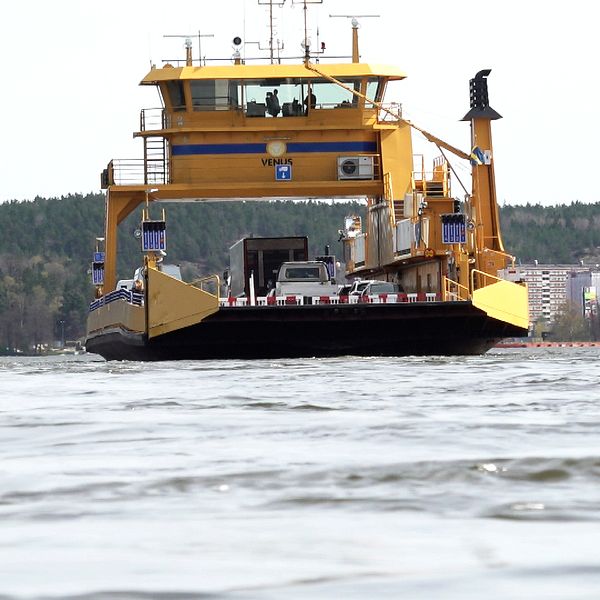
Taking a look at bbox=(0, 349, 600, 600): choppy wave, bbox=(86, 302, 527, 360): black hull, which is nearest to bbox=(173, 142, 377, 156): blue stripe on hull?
bbox=(86, 302, 527, 360): black hull

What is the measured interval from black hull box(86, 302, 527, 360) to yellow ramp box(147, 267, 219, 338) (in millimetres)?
155

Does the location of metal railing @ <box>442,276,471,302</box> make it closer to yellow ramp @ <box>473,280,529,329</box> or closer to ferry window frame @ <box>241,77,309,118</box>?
yellow ramp @ <box>473,280,529,329</box>

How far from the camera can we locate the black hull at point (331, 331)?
101ft

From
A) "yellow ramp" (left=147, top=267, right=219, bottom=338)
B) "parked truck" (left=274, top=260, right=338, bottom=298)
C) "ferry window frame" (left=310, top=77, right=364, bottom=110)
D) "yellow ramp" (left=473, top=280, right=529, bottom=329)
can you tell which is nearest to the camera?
"yellow ramp" (left=147, top=267, right=219, bottom=338)

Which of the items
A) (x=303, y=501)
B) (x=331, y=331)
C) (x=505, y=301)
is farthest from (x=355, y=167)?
(x=303, y=501)

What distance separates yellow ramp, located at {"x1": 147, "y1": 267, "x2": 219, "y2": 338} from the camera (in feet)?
101

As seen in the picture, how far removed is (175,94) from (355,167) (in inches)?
166

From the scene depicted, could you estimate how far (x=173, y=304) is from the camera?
104 ft

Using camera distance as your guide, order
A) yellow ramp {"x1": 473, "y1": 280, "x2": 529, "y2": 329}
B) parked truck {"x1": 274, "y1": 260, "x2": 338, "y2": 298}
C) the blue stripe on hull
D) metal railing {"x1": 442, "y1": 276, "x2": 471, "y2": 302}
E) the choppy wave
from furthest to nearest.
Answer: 1. the blue stripe on hull
2. parked truck {"x1": 274, "y1": 260, "x2": 338, "y2": 298}
3. metal railing {"x1": 442, "y1": 276, "x2": 471, "y2": 302}
4. yellow ramp {"x1": 473, "y1": 280, "x2": 529, "y2": 329}
5. the choppy wave

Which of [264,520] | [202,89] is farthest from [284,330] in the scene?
[264,520]

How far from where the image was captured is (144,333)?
3275 centimetres

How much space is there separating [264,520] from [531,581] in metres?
1.60

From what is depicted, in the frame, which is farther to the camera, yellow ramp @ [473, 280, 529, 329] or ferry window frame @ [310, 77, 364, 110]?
ferry window frame @ [310, 77, 364, 110]

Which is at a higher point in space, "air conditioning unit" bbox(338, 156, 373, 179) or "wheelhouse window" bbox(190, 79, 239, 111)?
"wheelhouse window" bbox(190, 79, 239, 111)
